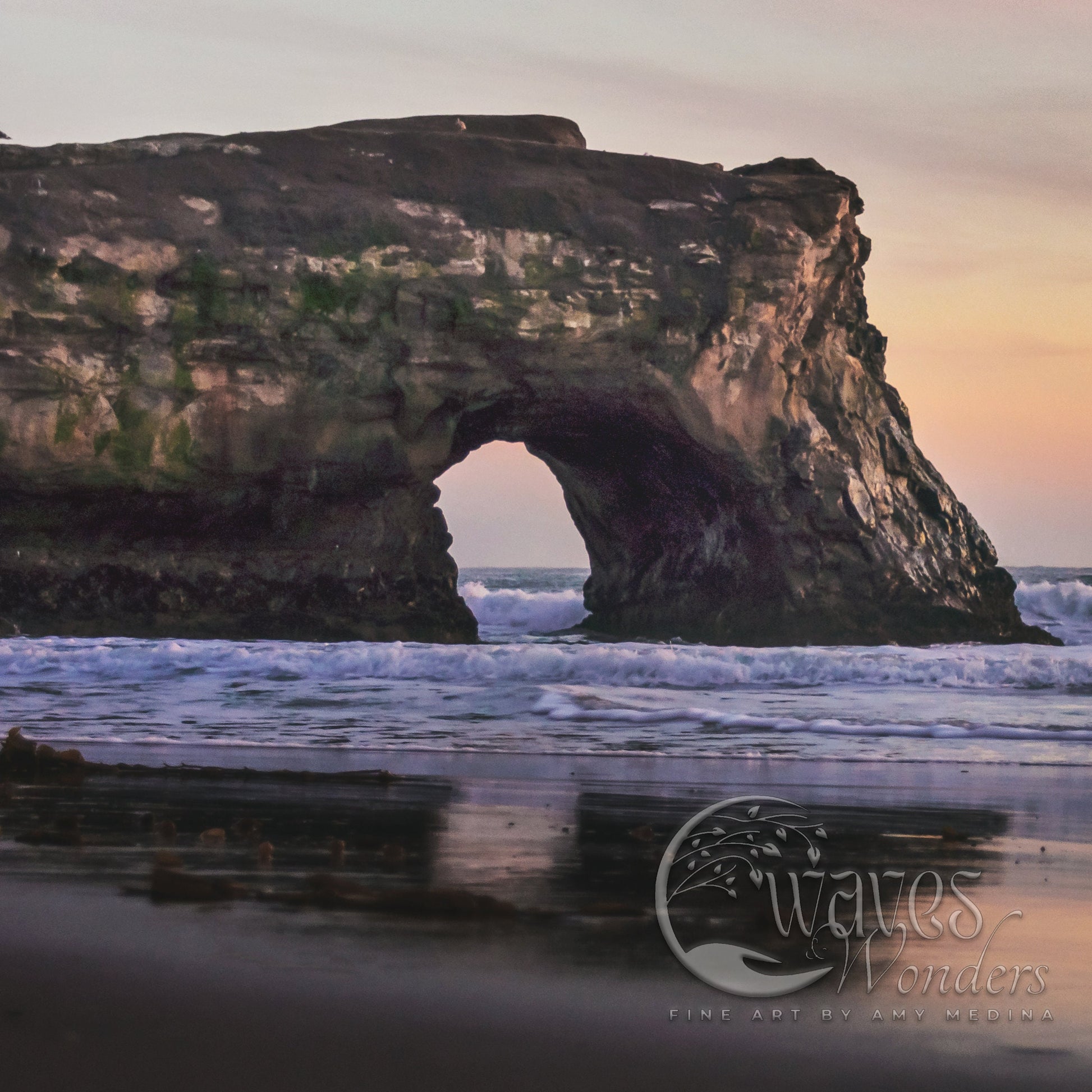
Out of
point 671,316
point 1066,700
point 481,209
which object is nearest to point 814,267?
point 671,316

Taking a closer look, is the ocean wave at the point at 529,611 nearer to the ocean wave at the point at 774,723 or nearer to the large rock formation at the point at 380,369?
the large rock formation at the point at 380,369

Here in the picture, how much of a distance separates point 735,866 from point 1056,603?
25.6 m

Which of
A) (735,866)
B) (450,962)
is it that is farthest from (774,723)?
(450,962)

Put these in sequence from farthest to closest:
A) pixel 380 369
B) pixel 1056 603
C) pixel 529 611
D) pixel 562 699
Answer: pixel 529 611, pixel 1056 603, pixel 380 369, pixel 562 699

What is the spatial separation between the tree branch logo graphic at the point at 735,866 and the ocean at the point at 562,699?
2.34 meters

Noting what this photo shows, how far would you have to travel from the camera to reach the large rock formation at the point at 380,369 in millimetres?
15430

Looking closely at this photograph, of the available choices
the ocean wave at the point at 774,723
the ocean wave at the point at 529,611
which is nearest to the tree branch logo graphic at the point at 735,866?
the ocean wave at the point at 774,723

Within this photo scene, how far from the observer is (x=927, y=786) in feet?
20.2

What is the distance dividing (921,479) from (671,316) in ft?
15.8

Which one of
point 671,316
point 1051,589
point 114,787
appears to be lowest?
point 114,787

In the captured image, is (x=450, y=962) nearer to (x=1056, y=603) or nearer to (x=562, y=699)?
(x=562, y=699)

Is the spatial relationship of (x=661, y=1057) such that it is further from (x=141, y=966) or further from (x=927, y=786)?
(x=927, y=786)

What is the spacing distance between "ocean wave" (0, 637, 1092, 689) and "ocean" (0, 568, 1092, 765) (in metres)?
0.02

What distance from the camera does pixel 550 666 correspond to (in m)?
12.1
